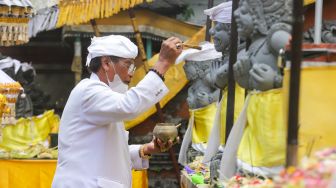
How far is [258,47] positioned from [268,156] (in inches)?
27.1

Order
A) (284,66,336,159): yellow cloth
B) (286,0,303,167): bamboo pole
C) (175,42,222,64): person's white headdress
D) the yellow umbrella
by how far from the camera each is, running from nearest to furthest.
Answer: (286,0,303,167): bamboo pole → (284,66,336,159): yellow cloth → (175,42,222,64): person's white headdress → the yellow umbrella

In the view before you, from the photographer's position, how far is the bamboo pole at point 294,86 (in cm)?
305

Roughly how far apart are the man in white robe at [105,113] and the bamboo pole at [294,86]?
5.26ft

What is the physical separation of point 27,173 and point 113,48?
163 inches

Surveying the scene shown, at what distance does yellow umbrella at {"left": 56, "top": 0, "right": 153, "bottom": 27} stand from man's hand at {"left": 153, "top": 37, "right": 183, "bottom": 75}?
4.66 metres

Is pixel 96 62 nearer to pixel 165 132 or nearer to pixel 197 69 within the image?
pixel 165 132

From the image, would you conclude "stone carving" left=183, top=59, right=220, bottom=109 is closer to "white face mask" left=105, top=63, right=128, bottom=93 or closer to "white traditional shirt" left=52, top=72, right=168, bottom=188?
"white face mask" left=105, top=63, right=128, bottom=93

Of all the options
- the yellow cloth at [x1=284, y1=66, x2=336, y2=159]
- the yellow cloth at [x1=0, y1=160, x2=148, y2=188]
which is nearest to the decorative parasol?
the yellow cloth at [x1=0, y1=160, x2=148, y2=188]

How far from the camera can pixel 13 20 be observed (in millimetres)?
9180

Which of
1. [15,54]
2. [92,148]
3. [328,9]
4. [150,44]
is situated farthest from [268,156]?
[15,54]

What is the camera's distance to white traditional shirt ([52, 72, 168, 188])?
185 inches

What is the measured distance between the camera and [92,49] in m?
5.08

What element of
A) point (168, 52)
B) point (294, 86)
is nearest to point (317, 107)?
point (294, 86)

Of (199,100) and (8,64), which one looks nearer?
(199,100)
